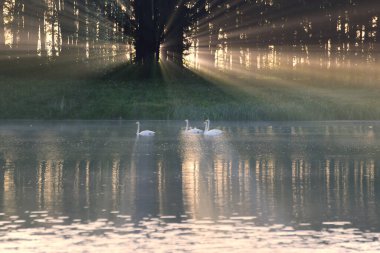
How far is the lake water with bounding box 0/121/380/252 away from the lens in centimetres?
1493

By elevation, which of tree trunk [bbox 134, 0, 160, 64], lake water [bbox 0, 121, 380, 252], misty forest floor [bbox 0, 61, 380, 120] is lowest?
lake water [bbox 0, 121, 380, 252]

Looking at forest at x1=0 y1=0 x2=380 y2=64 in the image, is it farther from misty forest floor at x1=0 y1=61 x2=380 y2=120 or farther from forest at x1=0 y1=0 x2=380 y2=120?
misty forest floor at x1=0 y1=61 x2=380 y2=120

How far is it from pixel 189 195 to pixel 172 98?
132 ft

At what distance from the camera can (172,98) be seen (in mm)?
60375

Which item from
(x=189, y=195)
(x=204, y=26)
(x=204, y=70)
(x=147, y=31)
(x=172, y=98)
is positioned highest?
(x=204, y=26)

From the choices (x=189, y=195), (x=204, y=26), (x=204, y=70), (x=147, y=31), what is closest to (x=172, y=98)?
(x=147, y=31)

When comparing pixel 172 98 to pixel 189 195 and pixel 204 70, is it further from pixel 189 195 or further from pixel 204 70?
pixel 189 195

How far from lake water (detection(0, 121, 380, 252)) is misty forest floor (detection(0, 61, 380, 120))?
1615 cm

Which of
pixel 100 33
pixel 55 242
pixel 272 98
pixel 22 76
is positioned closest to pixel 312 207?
pixel 55 242

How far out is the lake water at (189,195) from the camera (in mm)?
14930

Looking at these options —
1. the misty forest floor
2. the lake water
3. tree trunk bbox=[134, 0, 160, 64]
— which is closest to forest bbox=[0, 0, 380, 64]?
tree trunk bbox=[134, 0, 160, 64]

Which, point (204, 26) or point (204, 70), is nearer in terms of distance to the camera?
point (204, 26)

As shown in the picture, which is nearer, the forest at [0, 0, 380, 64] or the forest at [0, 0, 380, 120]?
the forest at [0, 0, 380, 120]

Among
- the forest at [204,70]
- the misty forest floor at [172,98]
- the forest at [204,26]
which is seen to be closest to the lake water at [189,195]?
the misty forest floor at [172,98]
